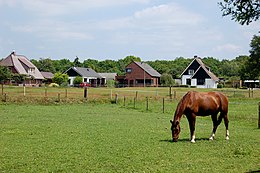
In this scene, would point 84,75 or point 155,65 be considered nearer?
point 84,75

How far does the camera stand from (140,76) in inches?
3836

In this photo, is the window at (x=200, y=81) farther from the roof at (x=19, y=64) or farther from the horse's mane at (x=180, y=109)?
the horse's mane at (x=180, y=109)

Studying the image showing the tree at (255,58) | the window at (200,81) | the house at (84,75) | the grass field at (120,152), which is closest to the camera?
the grass field at (120,152)

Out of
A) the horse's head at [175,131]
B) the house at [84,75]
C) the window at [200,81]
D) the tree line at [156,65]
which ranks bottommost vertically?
the horse's head at [175,131]

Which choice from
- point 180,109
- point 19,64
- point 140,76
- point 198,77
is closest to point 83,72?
point 140,76

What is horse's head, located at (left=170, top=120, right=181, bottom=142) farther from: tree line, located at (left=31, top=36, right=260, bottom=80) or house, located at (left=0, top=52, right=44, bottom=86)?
tree line, located at (left=31, top=36, right=260, bottom=80)

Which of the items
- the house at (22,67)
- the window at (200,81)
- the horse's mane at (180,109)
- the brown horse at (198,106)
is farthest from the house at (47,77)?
the horse's mane at (180,109)

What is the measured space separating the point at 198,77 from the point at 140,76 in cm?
1541

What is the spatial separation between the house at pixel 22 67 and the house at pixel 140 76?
947 inches

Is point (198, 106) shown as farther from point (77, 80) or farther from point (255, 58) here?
point (77, 80)

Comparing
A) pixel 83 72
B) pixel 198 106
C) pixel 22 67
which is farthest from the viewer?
pixel 83 72

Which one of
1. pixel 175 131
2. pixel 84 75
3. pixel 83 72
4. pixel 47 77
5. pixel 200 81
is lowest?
pixel 175 131

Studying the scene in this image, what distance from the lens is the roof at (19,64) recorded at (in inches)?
3418

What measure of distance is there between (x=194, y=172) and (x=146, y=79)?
88459 millimetres
